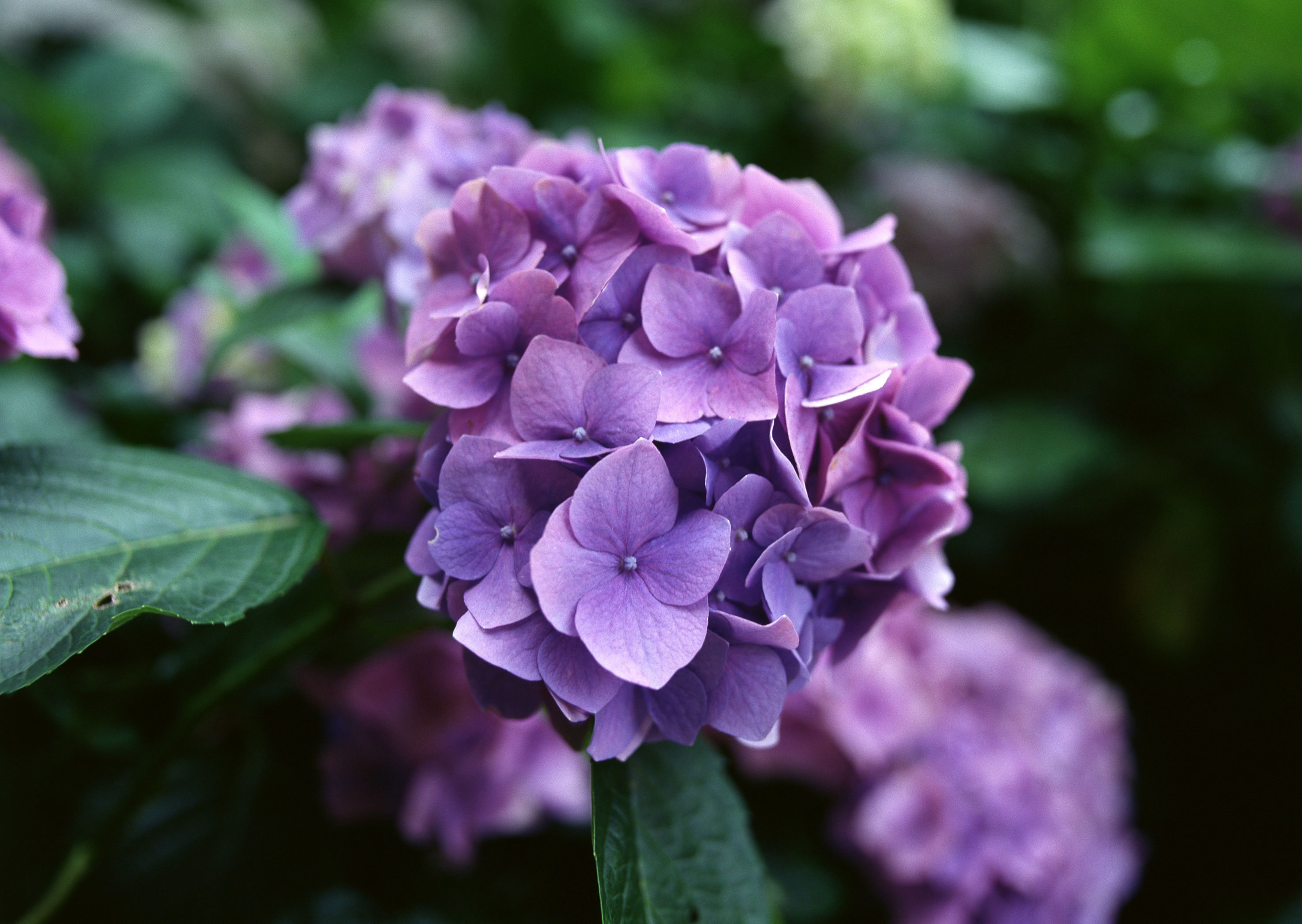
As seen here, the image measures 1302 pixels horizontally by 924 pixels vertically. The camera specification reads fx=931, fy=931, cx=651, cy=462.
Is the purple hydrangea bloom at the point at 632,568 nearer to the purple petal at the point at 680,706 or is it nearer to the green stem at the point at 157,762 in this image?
the purple petal at the point at 680,706

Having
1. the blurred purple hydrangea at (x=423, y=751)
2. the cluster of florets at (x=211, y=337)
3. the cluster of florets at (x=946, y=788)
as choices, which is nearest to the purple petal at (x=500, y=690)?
the blurred purple hydrangea at (x=423, y=751)

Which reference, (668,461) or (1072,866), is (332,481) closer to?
(668,461)

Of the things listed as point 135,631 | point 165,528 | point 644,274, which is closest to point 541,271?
point 644,274

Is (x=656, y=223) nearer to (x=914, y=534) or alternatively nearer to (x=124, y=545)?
(x=914, y=534)

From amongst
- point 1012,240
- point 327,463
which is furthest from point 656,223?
point 1012,240

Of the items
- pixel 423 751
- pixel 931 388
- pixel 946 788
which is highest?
pixel 931 388
